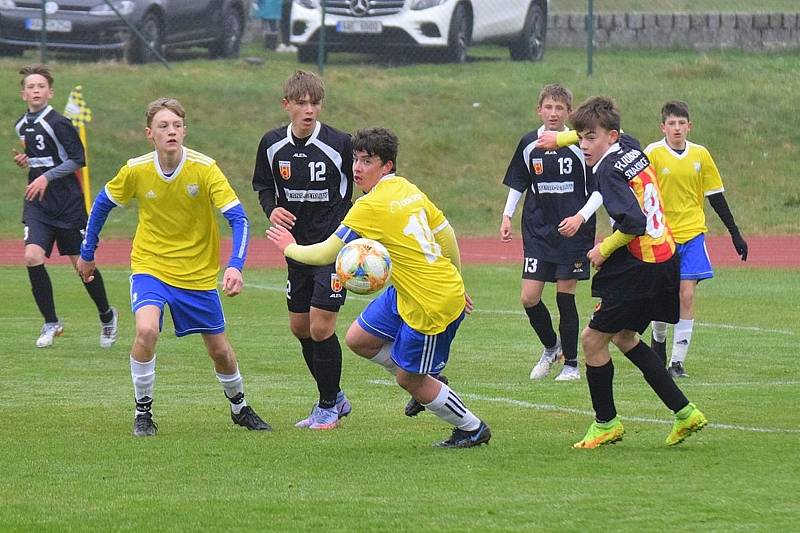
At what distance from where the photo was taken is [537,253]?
11.3 meters

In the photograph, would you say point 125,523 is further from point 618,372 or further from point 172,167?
point 618,372

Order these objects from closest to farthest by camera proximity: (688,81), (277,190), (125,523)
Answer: (125,523), (277,190), (688,81)

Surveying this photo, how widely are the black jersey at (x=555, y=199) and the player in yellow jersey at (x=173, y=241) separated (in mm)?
3449

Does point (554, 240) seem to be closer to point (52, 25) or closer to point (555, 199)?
point (555, 199)

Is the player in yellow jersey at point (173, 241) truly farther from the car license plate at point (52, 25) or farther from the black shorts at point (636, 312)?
the car license plate at point (52, 25)

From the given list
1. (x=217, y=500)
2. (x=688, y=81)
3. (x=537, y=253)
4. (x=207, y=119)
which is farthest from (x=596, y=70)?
(x=217, y=500)

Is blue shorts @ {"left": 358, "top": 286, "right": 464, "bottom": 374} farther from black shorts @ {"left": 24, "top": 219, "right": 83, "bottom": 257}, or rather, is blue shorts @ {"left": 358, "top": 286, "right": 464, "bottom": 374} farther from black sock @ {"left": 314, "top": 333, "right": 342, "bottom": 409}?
black shorts @ {"left": 24, "top": 219, "right": 83, "bottom": 257}

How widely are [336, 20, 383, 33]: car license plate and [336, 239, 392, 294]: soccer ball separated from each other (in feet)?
65.2

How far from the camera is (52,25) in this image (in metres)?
25.8

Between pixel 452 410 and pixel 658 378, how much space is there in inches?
43.3

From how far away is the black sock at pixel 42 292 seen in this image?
41.9 feet

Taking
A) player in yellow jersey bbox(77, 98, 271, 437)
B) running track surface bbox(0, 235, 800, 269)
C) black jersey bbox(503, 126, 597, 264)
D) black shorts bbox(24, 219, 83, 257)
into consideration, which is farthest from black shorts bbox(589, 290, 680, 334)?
running track surface bbox(0, 235, 800, 269)

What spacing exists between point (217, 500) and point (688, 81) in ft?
78.0

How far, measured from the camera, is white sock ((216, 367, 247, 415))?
855cm
